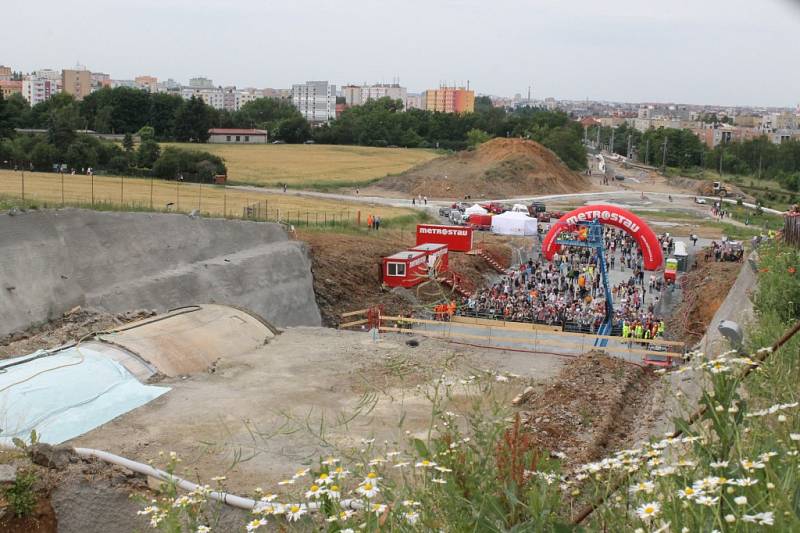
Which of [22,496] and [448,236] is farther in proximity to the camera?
[448,236]

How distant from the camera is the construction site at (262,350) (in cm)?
1420

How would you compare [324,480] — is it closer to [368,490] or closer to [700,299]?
[368,490]

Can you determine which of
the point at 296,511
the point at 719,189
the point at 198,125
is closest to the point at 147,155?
the point at 198,125

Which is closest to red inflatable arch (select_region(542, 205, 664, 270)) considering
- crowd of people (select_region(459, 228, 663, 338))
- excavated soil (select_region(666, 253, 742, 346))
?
crowd of people (select_region(459, 228, 663, 338))

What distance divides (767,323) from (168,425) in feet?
36.5

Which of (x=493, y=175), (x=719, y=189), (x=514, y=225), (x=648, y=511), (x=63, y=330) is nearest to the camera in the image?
(x=648, y=511)

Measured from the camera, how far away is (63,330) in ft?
82.2

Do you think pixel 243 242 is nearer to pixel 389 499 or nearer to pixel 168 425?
pixel 168 425

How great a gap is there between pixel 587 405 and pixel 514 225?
132ft

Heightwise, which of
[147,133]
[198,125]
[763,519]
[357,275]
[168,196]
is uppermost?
[198,125]

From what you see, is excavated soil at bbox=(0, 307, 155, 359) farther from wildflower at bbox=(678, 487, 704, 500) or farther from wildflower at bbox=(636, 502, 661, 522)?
wildflower at bbox=(678, 487, 704, 500)

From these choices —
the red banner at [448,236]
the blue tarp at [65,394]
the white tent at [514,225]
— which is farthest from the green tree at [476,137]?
the blue tarp at [65,394]

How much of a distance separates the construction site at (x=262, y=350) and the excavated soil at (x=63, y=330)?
0.10m

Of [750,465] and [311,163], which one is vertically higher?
[750,465]
